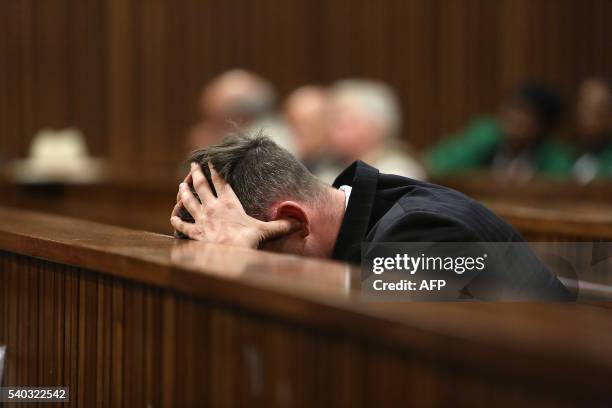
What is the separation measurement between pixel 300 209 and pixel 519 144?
4.73m

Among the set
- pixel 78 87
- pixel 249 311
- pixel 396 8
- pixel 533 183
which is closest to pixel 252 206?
pixel 249 311

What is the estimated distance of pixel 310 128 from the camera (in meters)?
5.43

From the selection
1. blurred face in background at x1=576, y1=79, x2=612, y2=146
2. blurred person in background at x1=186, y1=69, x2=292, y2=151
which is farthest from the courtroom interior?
blurred face in background at x1=576, y1=79, x2=612, y2=146

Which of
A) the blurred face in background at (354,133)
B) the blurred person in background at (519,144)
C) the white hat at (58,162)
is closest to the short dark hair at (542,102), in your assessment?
the blurred person in background at (519,144)

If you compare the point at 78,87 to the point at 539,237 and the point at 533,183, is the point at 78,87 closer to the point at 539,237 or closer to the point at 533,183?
the point at 533,183

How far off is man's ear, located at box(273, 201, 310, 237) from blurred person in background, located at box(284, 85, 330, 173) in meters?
3.15

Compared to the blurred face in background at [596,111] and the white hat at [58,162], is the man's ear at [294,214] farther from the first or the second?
the blurred face in background at [596,111]

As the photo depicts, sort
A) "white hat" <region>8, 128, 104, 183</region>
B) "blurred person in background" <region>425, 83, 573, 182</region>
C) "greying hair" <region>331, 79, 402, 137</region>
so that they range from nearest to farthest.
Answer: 1. "greying hair" <region>331, 79, 402, 137</region>
2. "white hat" <region>8, 128, 104, 183</region>
3. "blurred person in background" <region>425, 83, 573, 182</region>

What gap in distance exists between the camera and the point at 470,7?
7789mm

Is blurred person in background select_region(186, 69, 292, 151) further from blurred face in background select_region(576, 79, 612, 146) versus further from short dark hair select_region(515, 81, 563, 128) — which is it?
blurred face in background select_region(576, 79, 612, 146)

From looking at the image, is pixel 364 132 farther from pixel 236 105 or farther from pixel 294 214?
pixel 294 214

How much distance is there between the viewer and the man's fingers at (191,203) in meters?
1.94

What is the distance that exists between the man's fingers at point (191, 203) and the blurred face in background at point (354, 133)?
2.75 m

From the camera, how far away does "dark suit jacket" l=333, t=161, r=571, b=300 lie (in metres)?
1.79
